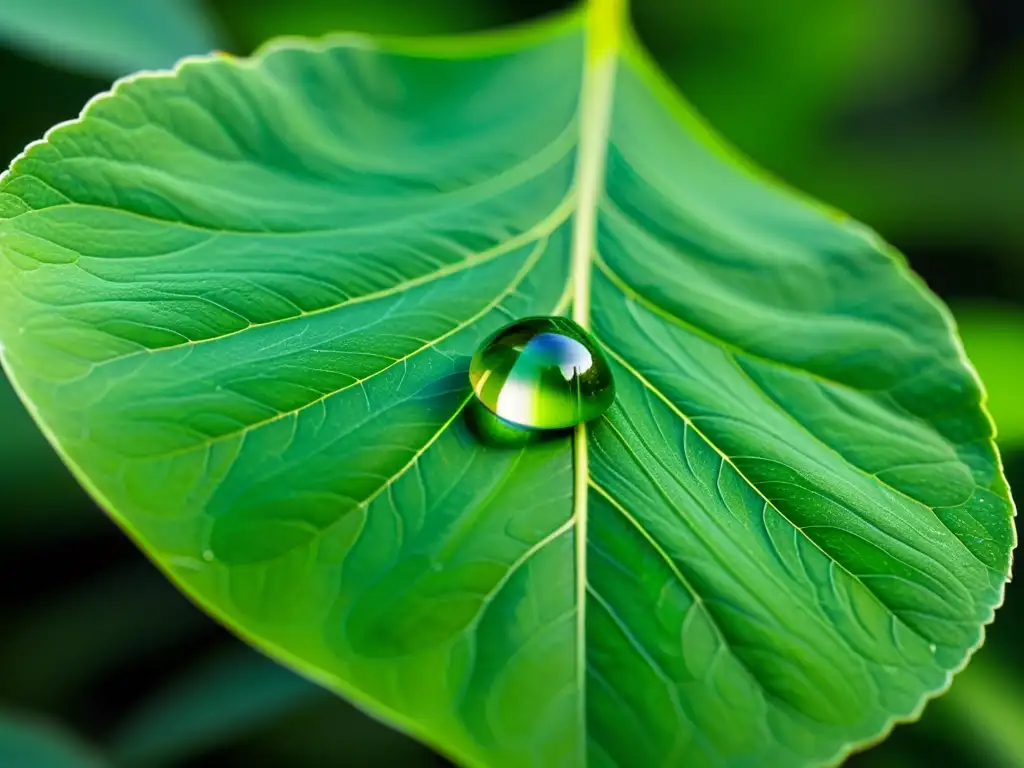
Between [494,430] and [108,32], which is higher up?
[108,32]

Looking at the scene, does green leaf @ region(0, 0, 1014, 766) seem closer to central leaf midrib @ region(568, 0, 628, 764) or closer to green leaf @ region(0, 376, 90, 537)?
central leaf midrib @ region(568, 0, 628, 764)

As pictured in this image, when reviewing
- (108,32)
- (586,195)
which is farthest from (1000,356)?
(108,32)

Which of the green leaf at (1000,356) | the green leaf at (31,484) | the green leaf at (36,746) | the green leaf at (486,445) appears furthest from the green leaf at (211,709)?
the green leaf at (1000,356)

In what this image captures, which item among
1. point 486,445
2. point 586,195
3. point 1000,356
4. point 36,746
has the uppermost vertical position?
point 1000,356

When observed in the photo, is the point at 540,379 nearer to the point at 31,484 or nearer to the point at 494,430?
the point at 494,430

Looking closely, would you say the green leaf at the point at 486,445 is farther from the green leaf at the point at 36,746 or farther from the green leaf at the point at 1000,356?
the green leaf at the point at 36,746
